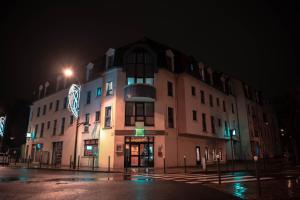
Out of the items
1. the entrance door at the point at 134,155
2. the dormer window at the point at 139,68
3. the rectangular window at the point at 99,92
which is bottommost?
the entrance door at the point at 134,155

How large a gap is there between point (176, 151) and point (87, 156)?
9615 millimetres

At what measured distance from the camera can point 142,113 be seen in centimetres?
2256

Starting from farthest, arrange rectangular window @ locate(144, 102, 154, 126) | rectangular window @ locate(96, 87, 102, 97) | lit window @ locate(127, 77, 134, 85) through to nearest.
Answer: rectangular window @ locate(96, 87, 102, 97), lit window @ locate(127, 77, 134, 85), rectangular window @ locate(144, 102, 154, 126)

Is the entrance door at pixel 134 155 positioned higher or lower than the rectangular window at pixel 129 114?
lower

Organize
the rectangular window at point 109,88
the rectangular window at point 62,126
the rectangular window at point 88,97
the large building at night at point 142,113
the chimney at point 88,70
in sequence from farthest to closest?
1. the rectangular window at point 62,126
2. the chimney at point 88,70
3. the rectangular window at point 88,97
4. the rectangular window at point 109,88
5. the large building at night at point 142,113

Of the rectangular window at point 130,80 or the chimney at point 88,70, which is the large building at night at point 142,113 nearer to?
the chimney at point 88,70

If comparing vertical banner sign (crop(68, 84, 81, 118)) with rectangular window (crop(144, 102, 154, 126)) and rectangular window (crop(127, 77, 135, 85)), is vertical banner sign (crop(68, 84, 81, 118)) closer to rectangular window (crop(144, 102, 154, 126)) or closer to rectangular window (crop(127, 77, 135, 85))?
rectangular window (crop(127, 77, 135, 85))

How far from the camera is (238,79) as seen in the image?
37.6 meters

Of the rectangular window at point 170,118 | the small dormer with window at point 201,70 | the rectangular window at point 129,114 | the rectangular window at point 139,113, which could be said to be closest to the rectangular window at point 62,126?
the rectangular window at point 129,114

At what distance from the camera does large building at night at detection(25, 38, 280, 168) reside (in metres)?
21.9

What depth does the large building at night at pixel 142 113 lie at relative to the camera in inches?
861

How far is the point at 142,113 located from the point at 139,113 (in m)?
0.30

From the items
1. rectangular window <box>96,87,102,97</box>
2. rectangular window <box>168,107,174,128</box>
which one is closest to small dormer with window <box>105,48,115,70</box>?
rectangular window <box>96,87,102,97</box>

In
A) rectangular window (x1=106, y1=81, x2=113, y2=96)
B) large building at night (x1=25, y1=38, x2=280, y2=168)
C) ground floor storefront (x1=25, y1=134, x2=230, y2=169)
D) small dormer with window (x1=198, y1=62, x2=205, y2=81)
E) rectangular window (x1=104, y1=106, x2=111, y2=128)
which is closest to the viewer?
ground floor storefront (x1=25, y1=134, x2=230, y2=169)
